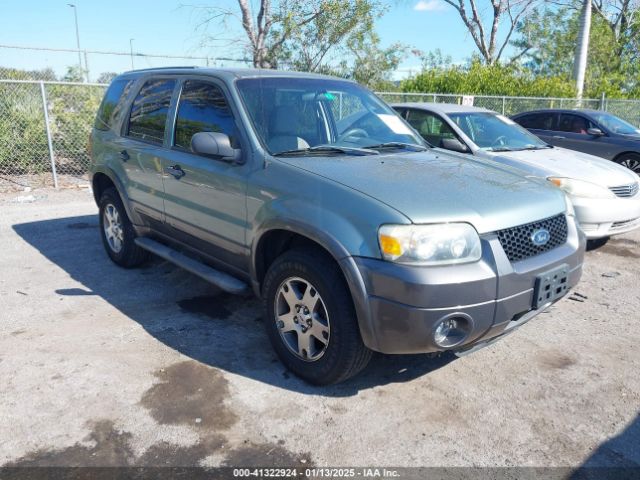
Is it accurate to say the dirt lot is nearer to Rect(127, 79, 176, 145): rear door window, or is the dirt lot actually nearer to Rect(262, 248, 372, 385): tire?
Rect(262, 248, 372, 385): tire

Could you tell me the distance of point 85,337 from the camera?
3936 millimetres

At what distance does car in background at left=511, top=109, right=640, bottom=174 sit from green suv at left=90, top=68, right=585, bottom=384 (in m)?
7.52

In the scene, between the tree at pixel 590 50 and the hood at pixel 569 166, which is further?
the tree at pixel 590 50

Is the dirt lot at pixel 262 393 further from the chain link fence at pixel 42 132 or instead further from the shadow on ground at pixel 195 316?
the chain link fence at pixel 42 132

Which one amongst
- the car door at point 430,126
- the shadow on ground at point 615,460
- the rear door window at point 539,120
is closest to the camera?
the shadow on ground at point 615,460

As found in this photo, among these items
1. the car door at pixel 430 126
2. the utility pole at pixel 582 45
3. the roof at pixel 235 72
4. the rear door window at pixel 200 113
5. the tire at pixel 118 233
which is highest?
the utility pole at pixel 582 45

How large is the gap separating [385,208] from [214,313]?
2.18m

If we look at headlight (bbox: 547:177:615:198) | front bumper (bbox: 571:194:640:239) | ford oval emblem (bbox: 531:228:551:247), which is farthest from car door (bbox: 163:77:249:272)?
front bumper (bbox: 571:194:640:239)

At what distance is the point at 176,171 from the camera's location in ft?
13.6

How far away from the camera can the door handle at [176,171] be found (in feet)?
13.4

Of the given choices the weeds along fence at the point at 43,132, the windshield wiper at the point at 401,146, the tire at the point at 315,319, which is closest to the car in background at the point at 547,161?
the windshield wiper at the point at 401,146

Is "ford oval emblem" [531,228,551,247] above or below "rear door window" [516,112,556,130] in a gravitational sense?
below

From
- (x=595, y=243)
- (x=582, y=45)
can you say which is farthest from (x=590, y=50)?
(x=595, y=243)

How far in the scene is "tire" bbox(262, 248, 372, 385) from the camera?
9.62 ft
